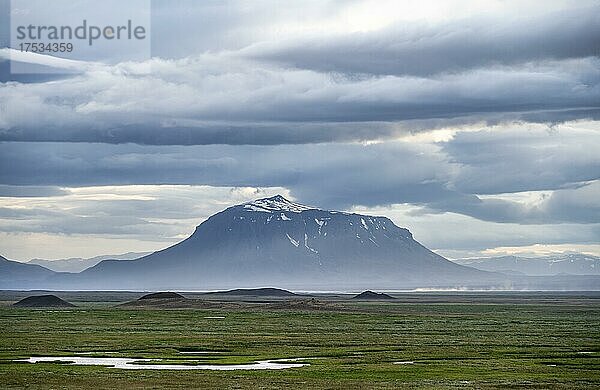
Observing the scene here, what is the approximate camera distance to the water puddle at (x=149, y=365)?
250 ft

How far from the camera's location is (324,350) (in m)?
93.1

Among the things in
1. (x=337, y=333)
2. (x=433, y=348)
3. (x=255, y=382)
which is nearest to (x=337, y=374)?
(x=255, y=382)

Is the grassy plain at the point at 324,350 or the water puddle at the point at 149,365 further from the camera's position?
the water puddle at the point at 149,365

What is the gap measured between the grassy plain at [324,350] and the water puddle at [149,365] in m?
2.15

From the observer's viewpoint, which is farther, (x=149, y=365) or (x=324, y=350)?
(x=324, y=350)

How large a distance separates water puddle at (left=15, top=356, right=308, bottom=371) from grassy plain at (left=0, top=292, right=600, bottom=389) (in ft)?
7.06

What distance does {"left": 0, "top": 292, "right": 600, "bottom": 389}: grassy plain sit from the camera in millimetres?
67000

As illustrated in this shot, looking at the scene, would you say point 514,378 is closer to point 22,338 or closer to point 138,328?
point 22,338

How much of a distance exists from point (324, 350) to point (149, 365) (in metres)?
20.4

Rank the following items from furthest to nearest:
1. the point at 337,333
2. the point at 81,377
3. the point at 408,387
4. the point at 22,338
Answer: the point at 337,333, the point at 22,338, the point at 81,377, the point at 408,387

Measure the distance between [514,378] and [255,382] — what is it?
1825 centimetres

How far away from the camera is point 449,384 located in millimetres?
65375

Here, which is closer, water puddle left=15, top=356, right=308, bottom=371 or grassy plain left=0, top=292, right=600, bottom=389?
grassy plain left=0, top=292, right=600, bottom=389

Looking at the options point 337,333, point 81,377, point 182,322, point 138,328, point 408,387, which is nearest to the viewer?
point 408,387
